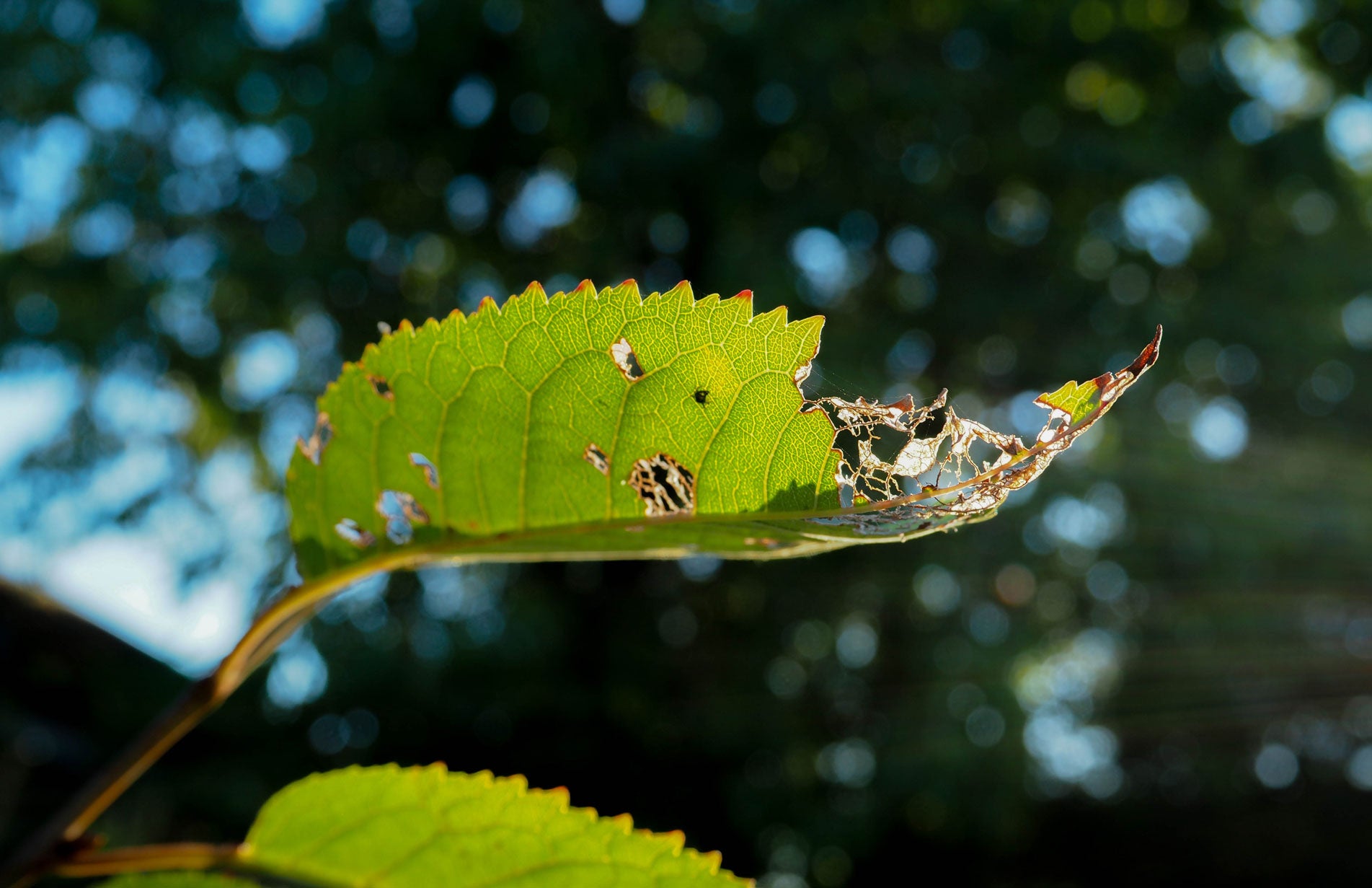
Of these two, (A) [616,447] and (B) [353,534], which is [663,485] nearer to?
(A) [616,447]

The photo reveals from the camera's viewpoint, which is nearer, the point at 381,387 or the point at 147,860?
the point at 147,860

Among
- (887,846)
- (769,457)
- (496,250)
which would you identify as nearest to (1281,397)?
(887,846)

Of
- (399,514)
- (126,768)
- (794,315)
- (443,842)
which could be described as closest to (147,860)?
(126,768)

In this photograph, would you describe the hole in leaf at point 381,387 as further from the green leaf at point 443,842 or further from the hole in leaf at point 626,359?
the green leaf at point 443,842

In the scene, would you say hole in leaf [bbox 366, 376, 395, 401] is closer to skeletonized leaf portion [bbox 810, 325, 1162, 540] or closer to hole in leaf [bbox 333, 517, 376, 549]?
hole in leaf [bbox 333, 517, 376, 549]

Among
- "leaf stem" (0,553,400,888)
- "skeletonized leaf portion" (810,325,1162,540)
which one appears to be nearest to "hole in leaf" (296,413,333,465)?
"leaf stem" (0,553,400,888)

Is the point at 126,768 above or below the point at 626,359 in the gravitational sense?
below

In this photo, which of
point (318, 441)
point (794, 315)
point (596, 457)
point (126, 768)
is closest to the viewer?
point (126, 768)
